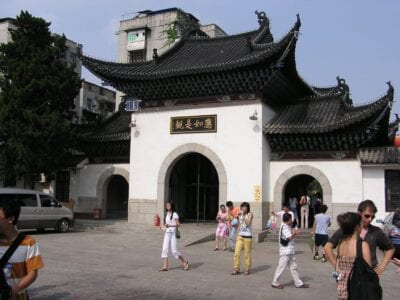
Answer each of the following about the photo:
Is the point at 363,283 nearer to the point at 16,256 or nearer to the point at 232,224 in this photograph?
the point at 16,256

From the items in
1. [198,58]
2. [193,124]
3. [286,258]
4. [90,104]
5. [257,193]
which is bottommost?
[286,258]

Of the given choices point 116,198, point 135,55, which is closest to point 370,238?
point 116,198

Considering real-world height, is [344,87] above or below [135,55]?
below

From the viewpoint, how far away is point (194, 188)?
68.4ft

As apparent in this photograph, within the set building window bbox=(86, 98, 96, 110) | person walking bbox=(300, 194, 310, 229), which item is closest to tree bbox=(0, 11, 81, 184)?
person walking bbox=(300, 194, 310, 229)

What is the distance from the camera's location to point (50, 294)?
270 inches

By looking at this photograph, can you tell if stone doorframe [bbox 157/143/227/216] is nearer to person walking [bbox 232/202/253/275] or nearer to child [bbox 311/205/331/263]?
child [bbox 311/205/331/263]

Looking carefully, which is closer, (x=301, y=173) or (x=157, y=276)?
(x=157, y=276)

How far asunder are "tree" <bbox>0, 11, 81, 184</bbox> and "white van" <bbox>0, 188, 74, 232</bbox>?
1953 mm

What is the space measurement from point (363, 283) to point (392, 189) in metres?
12.0

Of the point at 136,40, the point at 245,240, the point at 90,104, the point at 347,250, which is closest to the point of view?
the point at 347,250

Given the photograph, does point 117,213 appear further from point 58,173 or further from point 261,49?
point 261,49

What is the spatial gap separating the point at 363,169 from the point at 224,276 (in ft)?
27.5

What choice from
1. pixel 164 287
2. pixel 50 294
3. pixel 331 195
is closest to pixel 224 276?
pixel 164 287
